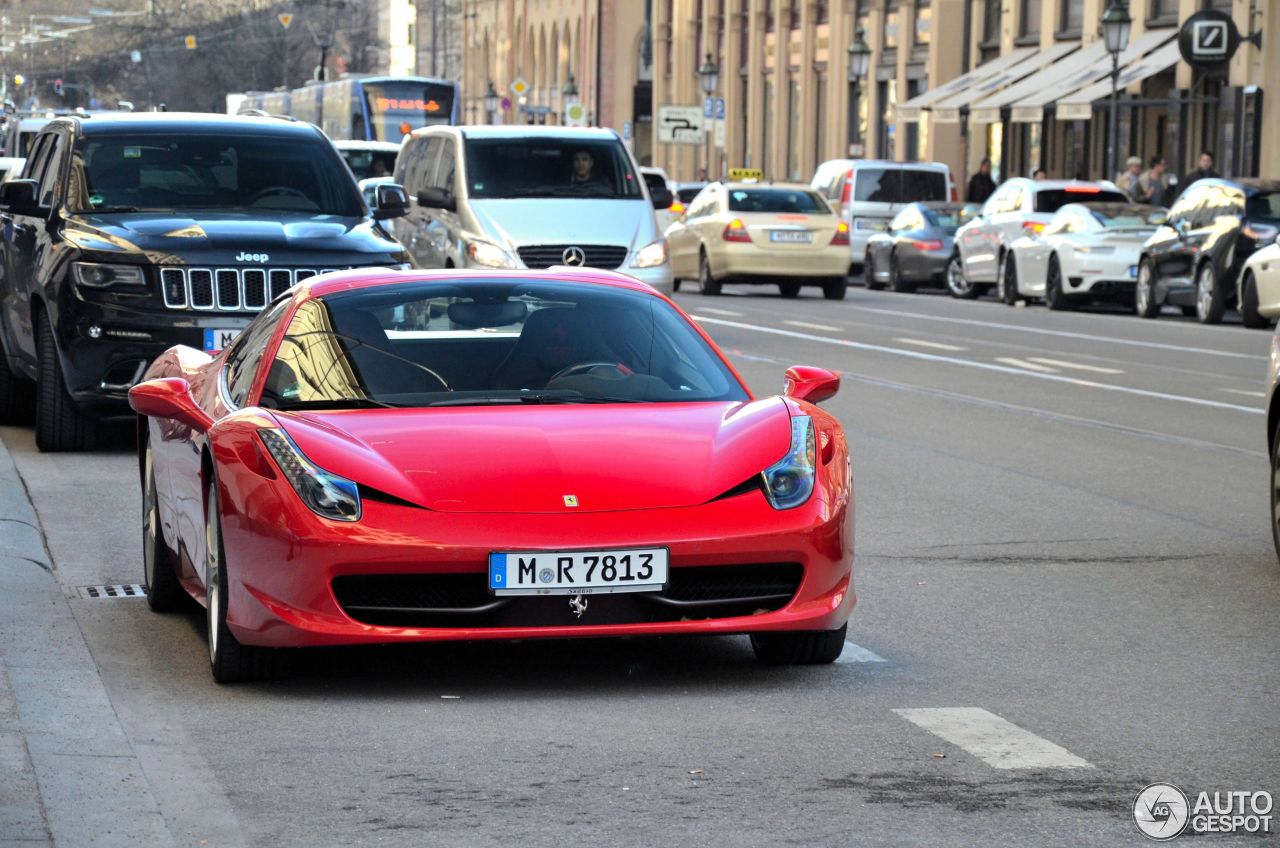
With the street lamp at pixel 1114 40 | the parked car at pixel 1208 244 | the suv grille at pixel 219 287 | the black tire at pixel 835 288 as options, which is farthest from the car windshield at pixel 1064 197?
the suv grille at pixel 219 287

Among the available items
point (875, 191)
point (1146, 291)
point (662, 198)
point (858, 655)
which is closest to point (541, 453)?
point (858, 655)

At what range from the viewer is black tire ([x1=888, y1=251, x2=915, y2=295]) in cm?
3947

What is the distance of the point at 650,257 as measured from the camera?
2259 cm

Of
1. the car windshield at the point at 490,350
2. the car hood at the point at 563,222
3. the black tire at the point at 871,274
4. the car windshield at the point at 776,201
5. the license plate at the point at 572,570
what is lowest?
the black tire at the point at 871,274

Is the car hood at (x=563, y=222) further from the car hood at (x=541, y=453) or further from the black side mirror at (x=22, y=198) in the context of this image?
the car hood at (x=541, y=453)

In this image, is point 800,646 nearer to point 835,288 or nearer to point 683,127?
point 835,288

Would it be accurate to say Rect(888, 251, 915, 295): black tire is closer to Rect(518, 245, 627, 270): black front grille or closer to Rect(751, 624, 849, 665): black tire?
Rect(518, 245, 627, 270): black front grille

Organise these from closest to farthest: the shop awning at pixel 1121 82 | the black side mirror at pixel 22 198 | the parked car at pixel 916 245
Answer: the black side mirror at pixel 22 198 < the parked car at pixel 916 245 < the shop awning at pixel 1121 82

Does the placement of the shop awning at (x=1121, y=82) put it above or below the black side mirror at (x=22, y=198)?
above

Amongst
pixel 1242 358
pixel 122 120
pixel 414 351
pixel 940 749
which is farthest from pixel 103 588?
pixel 1242 358

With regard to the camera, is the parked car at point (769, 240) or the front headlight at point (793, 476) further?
the parked car at point (769, 240)

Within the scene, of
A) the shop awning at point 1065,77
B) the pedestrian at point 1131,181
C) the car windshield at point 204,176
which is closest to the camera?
the car windshield at point 204,176

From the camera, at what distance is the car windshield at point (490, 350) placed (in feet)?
25.4

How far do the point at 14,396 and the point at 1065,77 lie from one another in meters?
35.7
